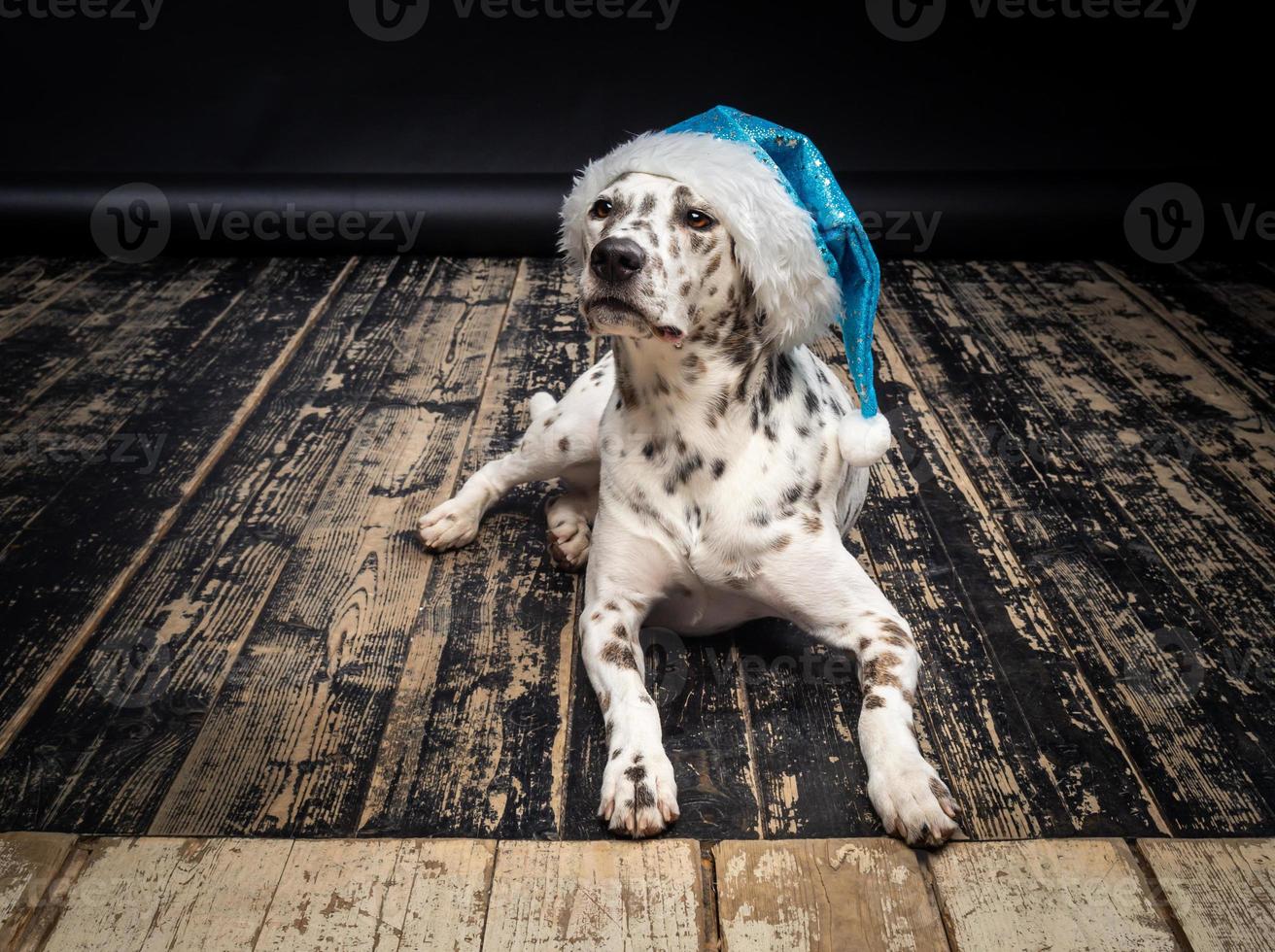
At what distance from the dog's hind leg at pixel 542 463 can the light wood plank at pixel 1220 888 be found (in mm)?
A: 1427

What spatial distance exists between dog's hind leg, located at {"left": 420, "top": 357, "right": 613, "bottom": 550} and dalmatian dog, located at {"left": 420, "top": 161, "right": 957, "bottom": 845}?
1.12 feet

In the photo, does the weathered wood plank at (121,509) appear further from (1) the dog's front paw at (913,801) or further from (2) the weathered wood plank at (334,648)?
(1) the dog's front paw at (913,801)

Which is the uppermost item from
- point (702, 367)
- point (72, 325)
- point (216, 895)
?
point (702, 367)

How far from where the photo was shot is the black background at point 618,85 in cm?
546

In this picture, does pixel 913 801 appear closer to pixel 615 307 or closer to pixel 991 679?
pixel 991 679

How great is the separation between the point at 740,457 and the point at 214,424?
1.85m

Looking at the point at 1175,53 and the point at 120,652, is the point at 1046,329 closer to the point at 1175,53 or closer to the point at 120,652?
the point at 1175,53

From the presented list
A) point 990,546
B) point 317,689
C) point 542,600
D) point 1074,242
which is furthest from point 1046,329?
point 317,689

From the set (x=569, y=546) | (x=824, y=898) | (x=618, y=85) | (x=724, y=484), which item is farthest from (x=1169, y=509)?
(x=618, y=85)

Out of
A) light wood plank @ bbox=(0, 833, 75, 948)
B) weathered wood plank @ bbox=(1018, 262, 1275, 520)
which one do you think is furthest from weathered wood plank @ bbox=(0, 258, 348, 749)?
weathered wood plank @ bbox=(1018, 262, 1275, 520)

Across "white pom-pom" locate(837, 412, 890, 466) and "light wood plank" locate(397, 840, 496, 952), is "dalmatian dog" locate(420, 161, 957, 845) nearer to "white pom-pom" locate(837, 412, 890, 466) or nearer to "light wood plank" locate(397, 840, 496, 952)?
"white pom-pom" locate(837, 412, 890, 466)

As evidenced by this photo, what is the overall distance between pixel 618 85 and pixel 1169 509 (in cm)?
329

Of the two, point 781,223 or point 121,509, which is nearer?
point 781,223

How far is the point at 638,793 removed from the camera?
2.04 metres
